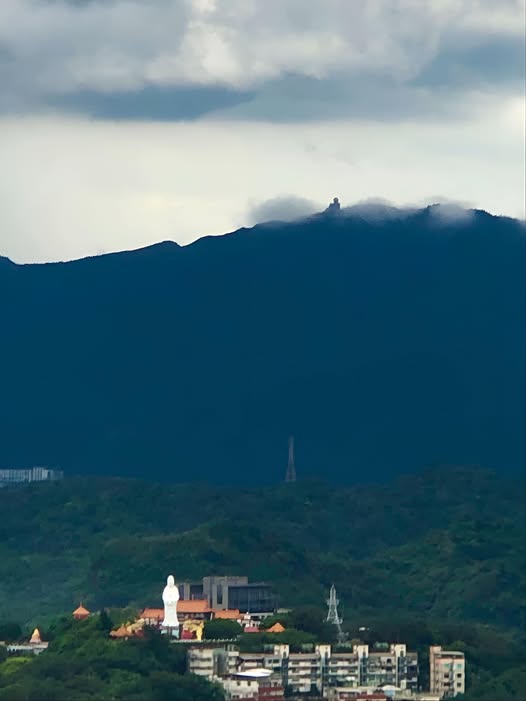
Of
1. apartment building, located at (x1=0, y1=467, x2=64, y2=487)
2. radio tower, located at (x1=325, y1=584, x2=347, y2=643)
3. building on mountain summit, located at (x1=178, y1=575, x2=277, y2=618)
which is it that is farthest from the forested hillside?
apartment building, located at (x1=0, y1=467, x2=64, y2=487)

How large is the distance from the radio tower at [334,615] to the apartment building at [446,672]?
162 cm

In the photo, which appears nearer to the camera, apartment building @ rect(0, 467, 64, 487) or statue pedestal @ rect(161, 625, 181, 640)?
statue pedestal @ rect(161, 625, 181, 640)

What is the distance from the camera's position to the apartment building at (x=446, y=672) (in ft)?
172

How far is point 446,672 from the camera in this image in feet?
173

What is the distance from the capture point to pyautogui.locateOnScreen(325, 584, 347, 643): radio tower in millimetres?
54562

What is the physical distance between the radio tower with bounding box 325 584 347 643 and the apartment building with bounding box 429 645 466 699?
1.62 metres

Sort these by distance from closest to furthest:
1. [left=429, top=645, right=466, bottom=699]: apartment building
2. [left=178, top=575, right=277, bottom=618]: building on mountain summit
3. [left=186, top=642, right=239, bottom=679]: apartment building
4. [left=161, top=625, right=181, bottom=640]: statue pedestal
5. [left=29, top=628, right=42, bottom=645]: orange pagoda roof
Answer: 1. [left=186, top=642, right=239, bottom=679]: apartment building
2. [left=429, top=645, right=466, bottom=699]: apartment building
3. [left=161, top=625, right=181, bottom=640]: statue pedestal
4. [left=29, top=628, right=42, bottom=645]: orange pagoda roof
5. [left=178, top=575, right=277, bottom=618]: building on mountain summit

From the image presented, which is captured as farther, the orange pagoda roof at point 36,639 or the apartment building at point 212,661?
the orange pagoda roof at point 36,639

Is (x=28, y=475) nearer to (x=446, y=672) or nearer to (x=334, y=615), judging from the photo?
(x=334, y=615)

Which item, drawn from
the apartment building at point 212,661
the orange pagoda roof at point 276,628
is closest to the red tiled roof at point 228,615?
the orange pagoda roof at point 276,628

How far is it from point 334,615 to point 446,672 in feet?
19.7

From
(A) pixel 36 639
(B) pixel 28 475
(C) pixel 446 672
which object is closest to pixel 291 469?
(B) pixel 28 475

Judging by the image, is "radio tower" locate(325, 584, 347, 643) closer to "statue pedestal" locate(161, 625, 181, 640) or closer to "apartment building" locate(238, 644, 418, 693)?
"apartment building" locate(238, 644, 418, 693)

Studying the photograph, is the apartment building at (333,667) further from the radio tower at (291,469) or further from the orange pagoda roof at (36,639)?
the radio tower at (291,469)
